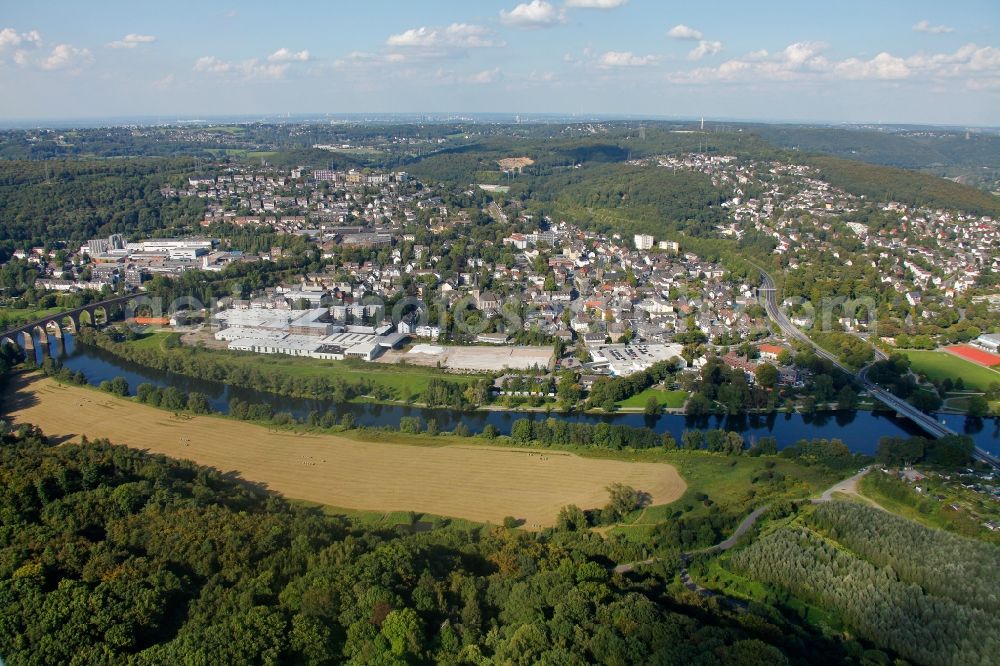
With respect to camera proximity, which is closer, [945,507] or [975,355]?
[945,507]

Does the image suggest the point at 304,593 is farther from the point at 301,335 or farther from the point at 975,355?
the point at 975,355

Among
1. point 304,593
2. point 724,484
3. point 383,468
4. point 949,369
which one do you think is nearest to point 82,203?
point 383,468

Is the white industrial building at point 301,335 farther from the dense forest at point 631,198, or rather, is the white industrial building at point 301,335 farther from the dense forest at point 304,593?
the dense forest at point 631,198

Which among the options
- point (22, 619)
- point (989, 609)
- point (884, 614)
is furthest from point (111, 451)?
point (989, 609)

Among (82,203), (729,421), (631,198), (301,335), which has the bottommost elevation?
(729,421)

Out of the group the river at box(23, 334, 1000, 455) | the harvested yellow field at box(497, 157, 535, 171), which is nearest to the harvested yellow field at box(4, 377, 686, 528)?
the river at box(23, 334, 1000, 455)

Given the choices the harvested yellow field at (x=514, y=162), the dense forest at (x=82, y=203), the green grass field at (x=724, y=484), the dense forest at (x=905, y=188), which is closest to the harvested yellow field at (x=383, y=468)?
the green grass field at (x=724, y=484)

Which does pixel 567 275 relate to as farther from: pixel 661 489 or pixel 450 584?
pixel 450 584
